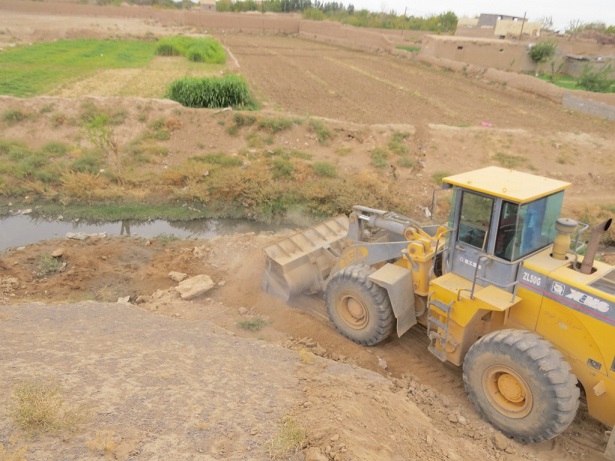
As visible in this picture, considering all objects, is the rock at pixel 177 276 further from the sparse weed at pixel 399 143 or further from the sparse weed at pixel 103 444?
the sparse weed at pixel 399 143

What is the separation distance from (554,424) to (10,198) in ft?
44.5

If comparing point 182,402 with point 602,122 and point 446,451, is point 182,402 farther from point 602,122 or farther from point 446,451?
point 602,122

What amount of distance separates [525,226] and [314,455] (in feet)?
11.1

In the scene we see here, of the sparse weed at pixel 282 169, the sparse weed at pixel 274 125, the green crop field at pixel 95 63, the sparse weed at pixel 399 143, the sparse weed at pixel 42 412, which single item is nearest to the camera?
the sparse weed at pixel 42 412

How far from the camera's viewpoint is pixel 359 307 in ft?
22.4

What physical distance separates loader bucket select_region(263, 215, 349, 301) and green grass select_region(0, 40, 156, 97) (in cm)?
1757

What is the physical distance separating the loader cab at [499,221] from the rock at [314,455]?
270 centimetres

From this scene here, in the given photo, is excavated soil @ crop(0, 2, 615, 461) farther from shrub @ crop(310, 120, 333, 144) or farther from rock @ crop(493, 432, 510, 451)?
shrub @ crop(310, 120, 333, 144)

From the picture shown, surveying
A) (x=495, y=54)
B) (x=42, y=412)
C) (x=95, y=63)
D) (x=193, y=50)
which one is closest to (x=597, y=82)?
(x=495, y=54)

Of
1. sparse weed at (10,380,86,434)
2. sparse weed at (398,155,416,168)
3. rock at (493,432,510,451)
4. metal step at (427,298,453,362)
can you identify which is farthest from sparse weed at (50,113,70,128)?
rock at (493,432,510,451)

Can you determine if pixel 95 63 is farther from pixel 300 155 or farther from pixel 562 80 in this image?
pixel 562 80

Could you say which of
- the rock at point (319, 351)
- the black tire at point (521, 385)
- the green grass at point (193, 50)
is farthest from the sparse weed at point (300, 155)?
the green grass at point (193, 50)

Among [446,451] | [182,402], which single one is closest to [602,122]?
[446,451]

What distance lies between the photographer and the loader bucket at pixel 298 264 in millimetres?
7672
